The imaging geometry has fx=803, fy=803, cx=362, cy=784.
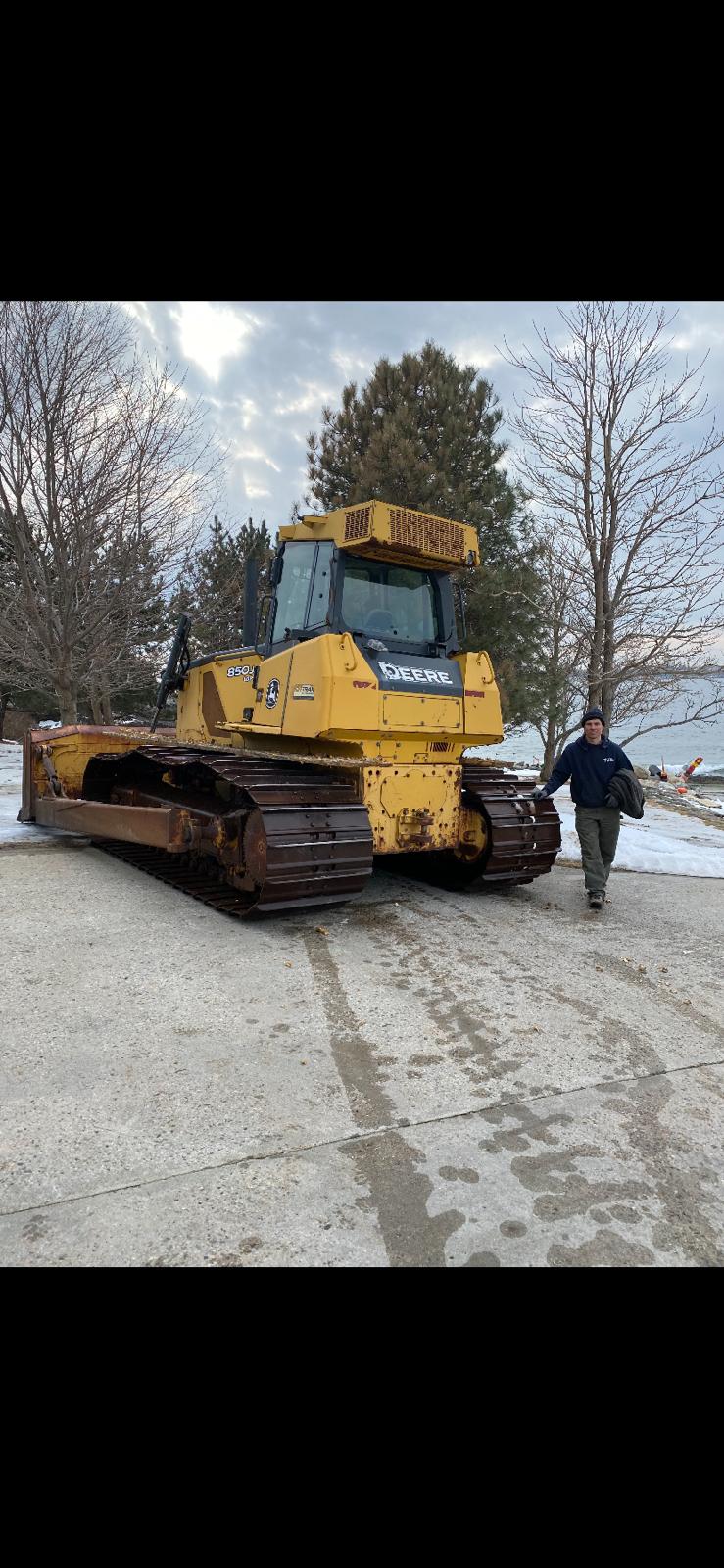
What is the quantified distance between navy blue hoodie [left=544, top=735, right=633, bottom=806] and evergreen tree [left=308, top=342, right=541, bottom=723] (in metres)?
7.39

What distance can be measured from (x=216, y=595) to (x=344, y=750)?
9352mm

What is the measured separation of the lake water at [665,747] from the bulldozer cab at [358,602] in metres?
5.53

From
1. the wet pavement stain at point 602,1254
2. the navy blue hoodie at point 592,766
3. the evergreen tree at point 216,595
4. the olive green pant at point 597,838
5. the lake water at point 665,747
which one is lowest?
the wet pavement stain at point 602,1254

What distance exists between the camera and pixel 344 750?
229 inches

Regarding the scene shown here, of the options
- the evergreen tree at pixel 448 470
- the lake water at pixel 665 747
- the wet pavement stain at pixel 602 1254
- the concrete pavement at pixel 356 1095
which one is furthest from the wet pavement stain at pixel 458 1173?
the evergreen tree at pixel 448 470

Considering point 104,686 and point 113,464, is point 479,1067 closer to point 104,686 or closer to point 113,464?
point 113,464

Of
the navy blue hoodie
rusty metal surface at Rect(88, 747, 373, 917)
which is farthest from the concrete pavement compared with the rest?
the navy blue hoodie

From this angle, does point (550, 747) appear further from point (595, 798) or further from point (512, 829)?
point (512, 829)

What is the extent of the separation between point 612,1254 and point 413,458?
14899 mm

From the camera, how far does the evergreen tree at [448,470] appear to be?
1421 cm

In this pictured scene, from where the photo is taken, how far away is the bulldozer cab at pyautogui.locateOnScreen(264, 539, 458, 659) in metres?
6.01

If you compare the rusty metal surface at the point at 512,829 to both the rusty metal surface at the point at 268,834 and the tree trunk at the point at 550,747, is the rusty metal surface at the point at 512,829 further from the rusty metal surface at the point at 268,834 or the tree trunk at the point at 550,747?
the tree trunk at the point at 550,747

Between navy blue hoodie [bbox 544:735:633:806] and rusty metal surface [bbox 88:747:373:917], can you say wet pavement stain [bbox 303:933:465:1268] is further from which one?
navy blue hoodie [bbox 544:735:633:806]
